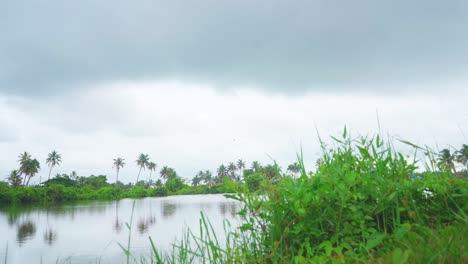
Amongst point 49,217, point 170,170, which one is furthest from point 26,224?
point 170,170

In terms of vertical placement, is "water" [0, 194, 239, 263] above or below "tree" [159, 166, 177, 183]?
below

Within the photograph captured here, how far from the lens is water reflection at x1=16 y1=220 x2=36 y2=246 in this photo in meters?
43.3

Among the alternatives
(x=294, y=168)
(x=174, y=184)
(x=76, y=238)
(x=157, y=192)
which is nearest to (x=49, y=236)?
(x=76, y=238)

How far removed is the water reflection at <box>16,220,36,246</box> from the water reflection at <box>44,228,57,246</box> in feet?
5.35

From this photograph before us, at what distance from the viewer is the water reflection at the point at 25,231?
4328 centimetres

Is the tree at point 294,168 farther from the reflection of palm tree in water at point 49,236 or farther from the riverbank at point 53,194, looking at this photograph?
→ the riverbank at point 53,194

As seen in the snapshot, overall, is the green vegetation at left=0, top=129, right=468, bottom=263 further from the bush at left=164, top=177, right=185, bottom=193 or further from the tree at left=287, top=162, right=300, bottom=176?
the bush at left=164, top=177, right=185, bottom=193

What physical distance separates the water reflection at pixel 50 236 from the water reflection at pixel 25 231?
1630 millimetres

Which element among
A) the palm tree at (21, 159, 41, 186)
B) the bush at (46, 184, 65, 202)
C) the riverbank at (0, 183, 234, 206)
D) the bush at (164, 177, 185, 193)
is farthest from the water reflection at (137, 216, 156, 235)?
the bush at (164, 177, 185, 193)

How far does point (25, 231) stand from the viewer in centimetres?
4922

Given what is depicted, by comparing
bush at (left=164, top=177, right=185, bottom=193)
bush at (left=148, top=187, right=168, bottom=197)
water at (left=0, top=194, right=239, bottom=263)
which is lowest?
water at (left=0, top=194, right=239, bottom=263)

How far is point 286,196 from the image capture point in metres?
2.79

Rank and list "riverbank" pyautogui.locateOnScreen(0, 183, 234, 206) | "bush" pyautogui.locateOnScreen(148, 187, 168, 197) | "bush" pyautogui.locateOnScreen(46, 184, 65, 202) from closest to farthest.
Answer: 1. "riverbank" pyautogui.locateOnScreen(0, 183, 234, 206)
2. "bush" pyautogui.locateOnScreen(46, 184, 65, 202)
3. "bush" pyautogui.locateOnScreen(148, 187, 168, 197)

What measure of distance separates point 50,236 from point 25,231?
7710 mm
